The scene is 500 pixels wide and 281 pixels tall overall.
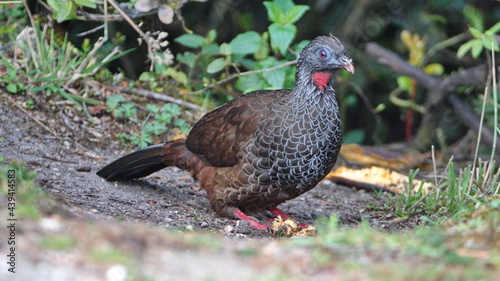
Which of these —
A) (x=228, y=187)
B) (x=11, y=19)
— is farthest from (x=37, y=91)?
(x=228, y=187)

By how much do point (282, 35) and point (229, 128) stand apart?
1556mm

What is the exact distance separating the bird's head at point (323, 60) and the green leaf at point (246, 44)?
5.29ft

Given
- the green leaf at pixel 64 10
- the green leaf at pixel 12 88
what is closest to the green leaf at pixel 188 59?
the green leaf at pixel 64 10

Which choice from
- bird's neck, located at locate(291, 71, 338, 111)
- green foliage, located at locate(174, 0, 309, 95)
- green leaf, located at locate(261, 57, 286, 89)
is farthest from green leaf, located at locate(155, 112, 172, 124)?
bird's neck, located at locate(291, 71, 338, 111)

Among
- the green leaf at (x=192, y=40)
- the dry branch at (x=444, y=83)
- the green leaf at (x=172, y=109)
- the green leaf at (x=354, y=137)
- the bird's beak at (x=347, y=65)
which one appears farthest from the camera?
the green leaf at (x=354, y=137)

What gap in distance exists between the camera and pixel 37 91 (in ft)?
19.5

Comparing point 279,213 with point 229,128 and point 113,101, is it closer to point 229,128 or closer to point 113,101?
point 229,128

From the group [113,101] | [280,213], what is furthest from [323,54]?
[113,101]

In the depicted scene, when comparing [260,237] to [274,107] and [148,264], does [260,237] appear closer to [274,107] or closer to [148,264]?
[274,107]

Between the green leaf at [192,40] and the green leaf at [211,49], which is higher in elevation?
the green leaf at [192,40]

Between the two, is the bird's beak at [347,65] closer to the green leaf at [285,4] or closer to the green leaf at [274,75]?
the green leaf at [274,75]

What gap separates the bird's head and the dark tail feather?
4.05 feet

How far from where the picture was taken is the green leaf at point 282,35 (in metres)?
6.07

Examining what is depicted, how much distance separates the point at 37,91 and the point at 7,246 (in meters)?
3.47
